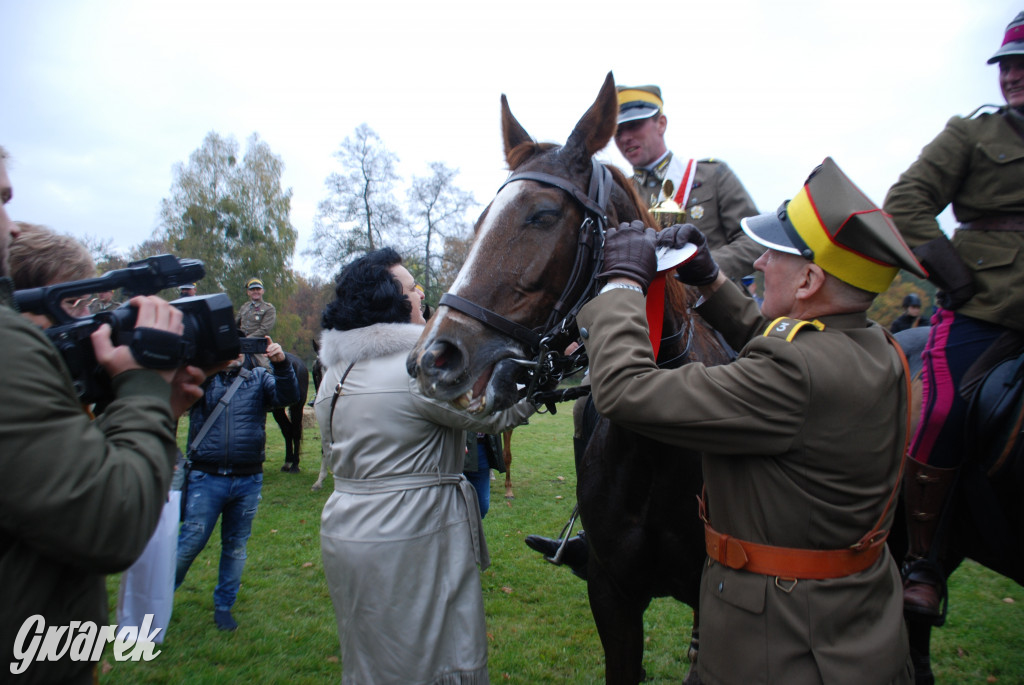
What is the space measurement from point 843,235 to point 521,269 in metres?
1.10

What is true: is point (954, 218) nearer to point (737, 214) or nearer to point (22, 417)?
point (737, 214)

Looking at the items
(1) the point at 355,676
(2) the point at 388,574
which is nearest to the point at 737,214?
(2) the point at 388,574

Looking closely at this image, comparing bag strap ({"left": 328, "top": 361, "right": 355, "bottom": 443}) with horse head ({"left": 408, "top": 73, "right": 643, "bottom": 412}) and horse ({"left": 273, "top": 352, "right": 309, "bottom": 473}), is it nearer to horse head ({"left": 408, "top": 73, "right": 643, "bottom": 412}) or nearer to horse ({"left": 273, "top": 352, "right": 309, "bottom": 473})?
horse head ({"left": 408, "top": 73, "right": 643, "bottom": 412})

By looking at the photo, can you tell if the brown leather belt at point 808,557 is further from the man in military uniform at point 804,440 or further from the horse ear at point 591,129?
the horse ear at point 591,129

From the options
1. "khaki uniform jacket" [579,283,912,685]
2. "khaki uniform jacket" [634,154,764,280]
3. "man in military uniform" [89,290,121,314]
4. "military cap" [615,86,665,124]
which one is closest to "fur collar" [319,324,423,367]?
"man in military uniform" [89,290,121,314]

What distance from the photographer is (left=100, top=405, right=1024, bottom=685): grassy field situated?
14.5ft

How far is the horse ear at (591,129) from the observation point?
2.55 m

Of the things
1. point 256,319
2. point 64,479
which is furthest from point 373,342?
point 256,319

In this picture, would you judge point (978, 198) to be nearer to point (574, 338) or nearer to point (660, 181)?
point (660, 181)

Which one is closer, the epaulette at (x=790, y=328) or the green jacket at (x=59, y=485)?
the green jacket at (x=59, y=485)

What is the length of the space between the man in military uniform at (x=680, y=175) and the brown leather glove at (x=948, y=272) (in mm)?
908

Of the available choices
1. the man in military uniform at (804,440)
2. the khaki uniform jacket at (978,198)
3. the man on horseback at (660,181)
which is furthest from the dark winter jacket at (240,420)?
the khaki uniform jacket at (978,198)

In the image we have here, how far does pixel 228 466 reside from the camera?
193 inches

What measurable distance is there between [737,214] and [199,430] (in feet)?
15.0
